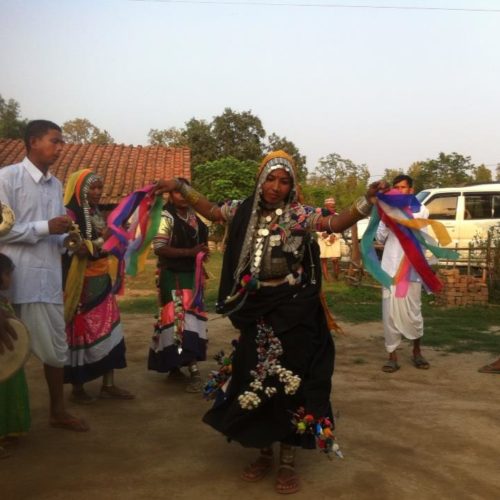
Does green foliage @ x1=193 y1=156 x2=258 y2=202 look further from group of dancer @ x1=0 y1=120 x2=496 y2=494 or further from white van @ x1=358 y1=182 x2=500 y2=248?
group of dancer @ x1=0 y1=120 x2=496 y2=494

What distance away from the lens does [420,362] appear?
6098 mm

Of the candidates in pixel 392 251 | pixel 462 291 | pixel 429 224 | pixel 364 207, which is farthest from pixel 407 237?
pixel 462 291

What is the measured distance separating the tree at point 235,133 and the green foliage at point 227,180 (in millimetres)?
9359

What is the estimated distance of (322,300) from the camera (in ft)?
12.1

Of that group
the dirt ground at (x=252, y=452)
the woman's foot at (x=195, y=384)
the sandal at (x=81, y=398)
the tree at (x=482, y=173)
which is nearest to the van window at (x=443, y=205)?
the dirt ground at (x=252, y=452)

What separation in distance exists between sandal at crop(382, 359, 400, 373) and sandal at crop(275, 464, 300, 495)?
108 inches

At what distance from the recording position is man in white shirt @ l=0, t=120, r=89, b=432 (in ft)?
12.6

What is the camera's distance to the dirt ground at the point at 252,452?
3.32 m

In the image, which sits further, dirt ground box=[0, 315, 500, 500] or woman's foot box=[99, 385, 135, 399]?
woman's foot box=[99, 385, 135, 399]

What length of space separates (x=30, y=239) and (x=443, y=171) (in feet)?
92.1

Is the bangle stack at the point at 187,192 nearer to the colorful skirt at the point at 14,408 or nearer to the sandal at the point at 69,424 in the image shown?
the colorful skirt at the point at 14,408

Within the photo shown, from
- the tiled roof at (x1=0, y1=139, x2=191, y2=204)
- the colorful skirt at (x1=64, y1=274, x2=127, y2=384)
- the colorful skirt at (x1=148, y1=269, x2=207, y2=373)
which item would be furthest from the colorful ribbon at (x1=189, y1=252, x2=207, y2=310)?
the tiled roof at (x1=0, y1=139, x2=191, y2=204)

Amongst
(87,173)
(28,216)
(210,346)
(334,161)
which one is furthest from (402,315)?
(334,161)

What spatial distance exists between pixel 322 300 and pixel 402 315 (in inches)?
105
